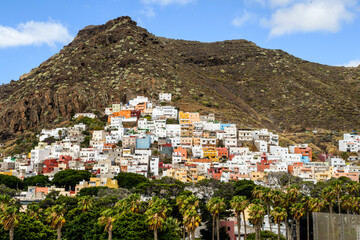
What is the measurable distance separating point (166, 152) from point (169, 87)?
168 ft

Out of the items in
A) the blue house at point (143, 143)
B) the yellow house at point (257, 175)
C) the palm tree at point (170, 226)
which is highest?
the blue house at point (143, 143)

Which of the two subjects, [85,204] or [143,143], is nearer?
[85,204]

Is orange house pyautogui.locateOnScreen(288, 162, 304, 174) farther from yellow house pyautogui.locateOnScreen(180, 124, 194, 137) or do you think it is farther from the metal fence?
the metal fence

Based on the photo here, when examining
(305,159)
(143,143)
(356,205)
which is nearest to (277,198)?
(356,205)

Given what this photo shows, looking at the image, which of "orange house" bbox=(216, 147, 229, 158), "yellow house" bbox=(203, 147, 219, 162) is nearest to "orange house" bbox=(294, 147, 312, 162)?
"orange house" bbox=(216, 147, 229, 158)

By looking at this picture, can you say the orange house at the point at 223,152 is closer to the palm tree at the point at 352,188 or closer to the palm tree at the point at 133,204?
the palm tree at the point at 352,188

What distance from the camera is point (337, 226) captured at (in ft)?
119

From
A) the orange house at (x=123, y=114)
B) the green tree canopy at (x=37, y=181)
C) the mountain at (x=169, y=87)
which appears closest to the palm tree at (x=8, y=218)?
the green tree canopy at (x=37, y=181)

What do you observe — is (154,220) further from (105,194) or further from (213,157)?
(213,157)

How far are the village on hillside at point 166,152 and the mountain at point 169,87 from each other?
14484 millimetres

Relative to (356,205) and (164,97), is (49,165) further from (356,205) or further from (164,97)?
(356,205)

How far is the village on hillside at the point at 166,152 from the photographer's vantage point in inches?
3420

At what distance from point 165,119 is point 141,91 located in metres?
27.5

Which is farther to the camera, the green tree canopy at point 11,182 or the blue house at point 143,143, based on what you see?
the blue house at point 143,143
